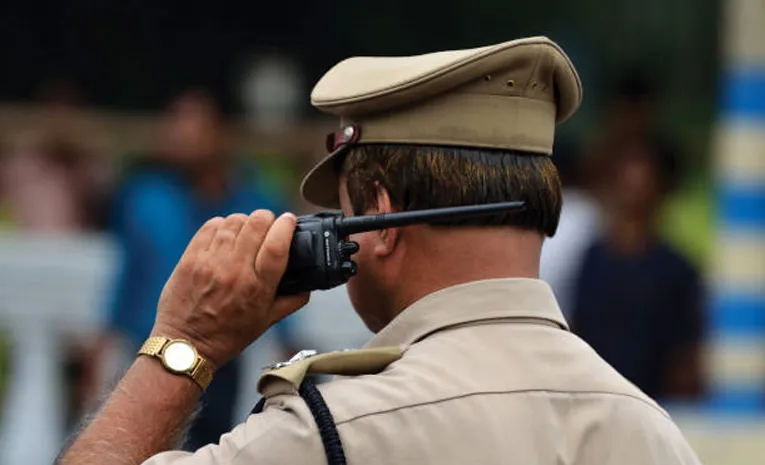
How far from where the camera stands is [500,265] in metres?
2.35

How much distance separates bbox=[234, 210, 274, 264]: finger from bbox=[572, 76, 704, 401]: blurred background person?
4.54 meters

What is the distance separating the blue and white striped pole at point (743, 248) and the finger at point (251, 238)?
5352 mm

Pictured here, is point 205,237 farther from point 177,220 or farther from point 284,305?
point 177,220

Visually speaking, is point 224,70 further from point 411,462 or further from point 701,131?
point 411,462

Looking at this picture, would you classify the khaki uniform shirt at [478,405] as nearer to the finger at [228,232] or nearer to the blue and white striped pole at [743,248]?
the finger at [228,232]

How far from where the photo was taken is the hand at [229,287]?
7.50 feet

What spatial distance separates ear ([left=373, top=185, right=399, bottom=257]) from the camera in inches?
92.7

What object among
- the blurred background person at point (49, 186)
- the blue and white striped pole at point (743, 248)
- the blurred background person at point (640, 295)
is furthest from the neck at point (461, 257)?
the blurred background person at point (49, 186)

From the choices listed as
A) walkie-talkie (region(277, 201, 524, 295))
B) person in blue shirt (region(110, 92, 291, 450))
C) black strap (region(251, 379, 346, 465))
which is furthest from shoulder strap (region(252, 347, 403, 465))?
person in blue shirt (region(110, 92, 291, 450))

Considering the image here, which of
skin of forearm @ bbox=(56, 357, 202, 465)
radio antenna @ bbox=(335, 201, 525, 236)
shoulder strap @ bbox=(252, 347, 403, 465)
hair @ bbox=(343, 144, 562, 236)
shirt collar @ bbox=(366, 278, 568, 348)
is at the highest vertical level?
hair @ bbox=(343, 144, 562, 236)

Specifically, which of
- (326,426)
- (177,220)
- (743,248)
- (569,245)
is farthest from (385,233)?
(743,248)

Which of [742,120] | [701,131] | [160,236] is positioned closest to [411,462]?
[160,236]

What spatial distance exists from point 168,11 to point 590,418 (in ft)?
29.2

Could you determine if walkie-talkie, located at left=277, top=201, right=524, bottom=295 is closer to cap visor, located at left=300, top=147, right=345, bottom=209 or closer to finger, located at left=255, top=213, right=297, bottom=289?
finger, located at left=255, top=213, right=297, bottom=289
